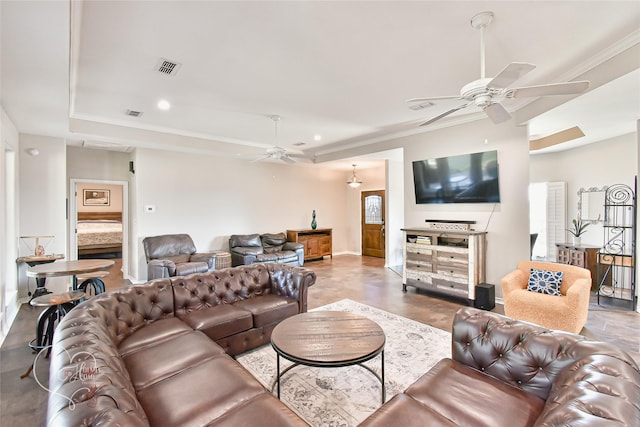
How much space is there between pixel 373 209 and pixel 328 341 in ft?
23.4

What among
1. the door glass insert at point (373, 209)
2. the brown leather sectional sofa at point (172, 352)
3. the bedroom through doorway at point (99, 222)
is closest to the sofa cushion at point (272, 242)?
the door glass insert at point (373, 209)

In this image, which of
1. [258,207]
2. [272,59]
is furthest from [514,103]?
[258,207]

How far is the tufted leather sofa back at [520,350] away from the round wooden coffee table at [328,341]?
60 centimetres

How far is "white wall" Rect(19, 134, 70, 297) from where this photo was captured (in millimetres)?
4758

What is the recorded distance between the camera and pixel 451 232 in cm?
468

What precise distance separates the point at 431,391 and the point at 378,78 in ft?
10.1

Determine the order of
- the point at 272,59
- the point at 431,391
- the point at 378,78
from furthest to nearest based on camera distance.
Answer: the point at 378,78 < the point at 272,59 < the point at 431,391

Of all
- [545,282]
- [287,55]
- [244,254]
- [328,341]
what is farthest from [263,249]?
[545,282]

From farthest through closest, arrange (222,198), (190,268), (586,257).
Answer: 1. (222,198)
2. (190,268)
3. (586,257)

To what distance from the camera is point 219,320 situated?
9.06ft

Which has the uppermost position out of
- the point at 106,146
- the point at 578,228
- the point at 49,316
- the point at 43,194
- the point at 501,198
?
the point at 106,146

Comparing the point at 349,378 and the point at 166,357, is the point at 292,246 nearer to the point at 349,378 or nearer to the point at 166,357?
the point at 349,378

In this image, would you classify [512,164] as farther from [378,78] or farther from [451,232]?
[378,78]

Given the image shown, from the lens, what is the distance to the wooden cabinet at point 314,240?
8.09 m
